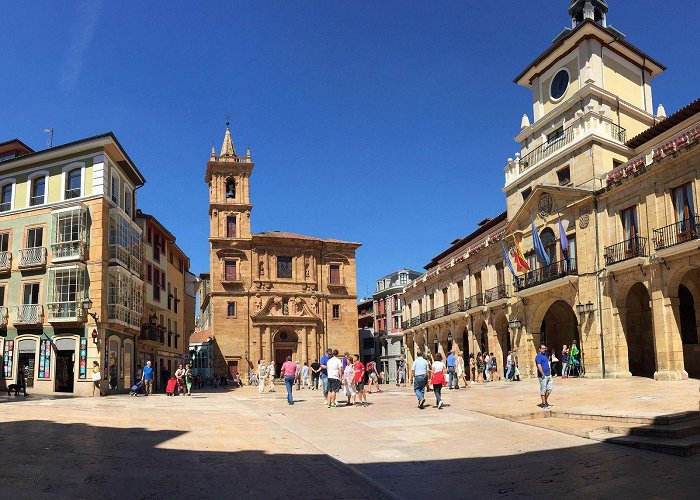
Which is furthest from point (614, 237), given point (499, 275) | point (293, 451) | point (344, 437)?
point (293, 451)

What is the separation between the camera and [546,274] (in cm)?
3069

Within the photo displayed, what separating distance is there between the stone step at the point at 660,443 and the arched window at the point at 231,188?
5052 centimetres

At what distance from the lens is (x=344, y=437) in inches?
469

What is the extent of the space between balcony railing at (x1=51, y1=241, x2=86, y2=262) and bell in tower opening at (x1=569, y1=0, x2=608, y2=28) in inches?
1175

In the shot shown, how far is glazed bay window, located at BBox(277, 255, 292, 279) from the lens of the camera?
5706cm

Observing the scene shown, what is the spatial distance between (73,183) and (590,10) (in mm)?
29826

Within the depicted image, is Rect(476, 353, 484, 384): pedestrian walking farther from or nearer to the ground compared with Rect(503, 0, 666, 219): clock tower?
nearer to the ground

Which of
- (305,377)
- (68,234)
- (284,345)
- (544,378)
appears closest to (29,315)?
(68,234)

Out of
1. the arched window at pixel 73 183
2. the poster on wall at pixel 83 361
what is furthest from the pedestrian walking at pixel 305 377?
the arched window at pixel 73 183

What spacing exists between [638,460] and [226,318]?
47530 millimetres

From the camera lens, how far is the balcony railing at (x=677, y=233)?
72.8 ft

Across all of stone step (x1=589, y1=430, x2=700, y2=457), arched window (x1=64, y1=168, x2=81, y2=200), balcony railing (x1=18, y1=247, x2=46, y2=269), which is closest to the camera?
stone step (x1=589, y1=430, x2=700, y2=457)

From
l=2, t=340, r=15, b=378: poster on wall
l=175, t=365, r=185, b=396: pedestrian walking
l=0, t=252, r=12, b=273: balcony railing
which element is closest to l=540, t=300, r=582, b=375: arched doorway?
l=175, t=365, r=185, b=396: pedestrian walking

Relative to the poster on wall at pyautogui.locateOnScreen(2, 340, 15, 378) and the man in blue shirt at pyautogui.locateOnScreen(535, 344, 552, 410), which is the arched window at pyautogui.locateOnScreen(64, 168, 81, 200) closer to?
the poster on wall at pyautogui.locateOnScreen(2, 340, 15, 378)
